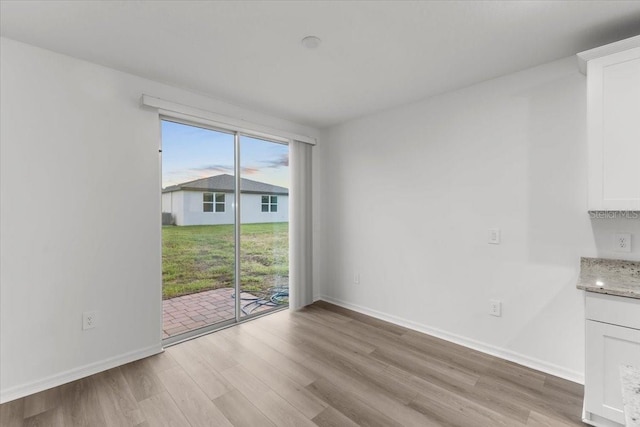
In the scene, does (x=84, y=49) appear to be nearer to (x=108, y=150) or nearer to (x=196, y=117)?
(x=108, y=150)

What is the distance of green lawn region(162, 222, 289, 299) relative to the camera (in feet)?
9.75

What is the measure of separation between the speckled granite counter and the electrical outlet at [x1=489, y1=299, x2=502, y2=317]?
212 centimetres

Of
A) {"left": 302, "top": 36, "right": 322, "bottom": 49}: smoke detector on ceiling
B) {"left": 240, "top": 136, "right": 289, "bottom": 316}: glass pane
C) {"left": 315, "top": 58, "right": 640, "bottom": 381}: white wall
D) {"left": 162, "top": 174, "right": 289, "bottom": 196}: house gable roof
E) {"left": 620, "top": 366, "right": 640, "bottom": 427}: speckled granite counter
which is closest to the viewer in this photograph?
{"left": 620, "top": 366, "right": 640, "bottom": 427}: speckled granite counter

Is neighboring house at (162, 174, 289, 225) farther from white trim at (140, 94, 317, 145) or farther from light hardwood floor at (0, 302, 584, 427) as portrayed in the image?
light hardwood floor at (0, 302, 584, 427)

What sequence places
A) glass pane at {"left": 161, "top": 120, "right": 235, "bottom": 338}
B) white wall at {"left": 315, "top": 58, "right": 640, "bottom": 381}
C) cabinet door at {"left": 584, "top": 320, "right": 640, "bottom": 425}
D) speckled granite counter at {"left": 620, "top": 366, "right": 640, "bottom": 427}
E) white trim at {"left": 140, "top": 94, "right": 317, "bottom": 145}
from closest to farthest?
1. speckled granite counter at {"left": 620, "top": 366, "right": 640, "bottom": 427}
2. cabinet door at {"left": 584, "top": 320, "right": 640, "bottom": 425}
3. white wall at {"left": 315, "top": 58, "right": 640, "bottom": 381}
4. white trim at {"left": 140, "top": 94, "right": 317, "bottom": 145}
5. glass pane at {"left": 161, "top": 120, "right": 235, "bottom": 338}

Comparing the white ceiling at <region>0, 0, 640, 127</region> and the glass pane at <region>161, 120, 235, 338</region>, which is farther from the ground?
the white ceiling at <region>0, 0, 640, 127</region>

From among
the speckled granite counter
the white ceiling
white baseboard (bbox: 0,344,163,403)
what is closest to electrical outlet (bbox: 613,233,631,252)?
the white ceiling

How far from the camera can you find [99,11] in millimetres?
1747

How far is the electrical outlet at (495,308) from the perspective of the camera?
2.60 metres

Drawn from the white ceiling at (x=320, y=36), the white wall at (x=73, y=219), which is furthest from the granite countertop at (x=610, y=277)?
the white wall at (x=73, y=219)

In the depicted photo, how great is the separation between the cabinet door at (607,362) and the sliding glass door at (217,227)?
295 centimetres

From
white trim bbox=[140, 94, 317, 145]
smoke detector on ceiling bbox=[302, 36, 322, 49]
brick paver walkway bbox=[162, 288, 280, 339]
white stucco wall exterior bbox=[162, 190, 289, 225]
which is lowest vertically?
brick paver walkway bbox=[162, 288, 280, 339]

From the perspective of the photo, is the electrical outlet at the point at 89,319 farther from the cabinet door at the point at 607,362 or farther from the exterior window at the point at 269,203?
the cabinet door at the point at 607,362

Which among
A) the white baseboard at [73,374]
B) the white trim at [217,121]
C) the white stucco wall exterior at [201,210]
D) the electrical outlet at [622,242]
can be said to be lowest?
the white baseboard at [73,374]
